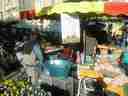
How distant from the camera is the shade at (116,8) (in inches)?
445

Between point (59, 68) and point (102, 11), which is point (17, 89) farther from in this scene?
point (102, 11)

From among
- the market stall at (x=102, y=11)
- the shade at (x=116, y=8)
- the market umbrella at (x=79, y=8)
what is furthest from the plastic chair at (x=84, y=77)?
the market umbrella at (x=79, y=8)

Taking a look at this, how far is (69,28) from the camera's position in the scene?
1222 centimetres

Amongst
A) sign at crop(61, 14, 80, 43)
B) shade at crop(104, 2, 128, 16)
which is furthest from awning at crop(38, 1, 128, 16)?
sign at crop(61, 14, 80, 43)

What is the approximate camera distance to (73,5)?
12.3 meters

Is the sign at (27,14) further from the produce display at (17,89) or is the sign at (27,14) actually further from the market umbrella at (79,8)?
the produce display at (17,89)

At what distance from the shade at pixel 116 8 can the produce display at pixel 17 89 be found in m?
4.96

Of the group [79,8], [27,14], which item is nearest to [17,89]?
[79,8]

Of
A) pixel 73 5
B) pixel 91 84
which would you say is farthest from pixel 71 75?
pixel 73 5

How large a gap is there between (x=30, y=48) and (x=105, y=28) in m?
6.50

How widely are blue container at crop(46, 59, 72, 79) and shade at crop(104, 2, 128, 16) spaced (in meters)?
2.04

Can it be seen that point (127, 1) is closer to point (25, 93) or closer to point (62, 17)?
point (62, 17)

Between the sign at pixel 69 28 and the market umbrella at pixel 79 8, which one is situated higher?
the market umbrella at pixel 79 8

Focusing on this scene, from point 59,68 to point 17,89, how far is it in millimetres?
4782
